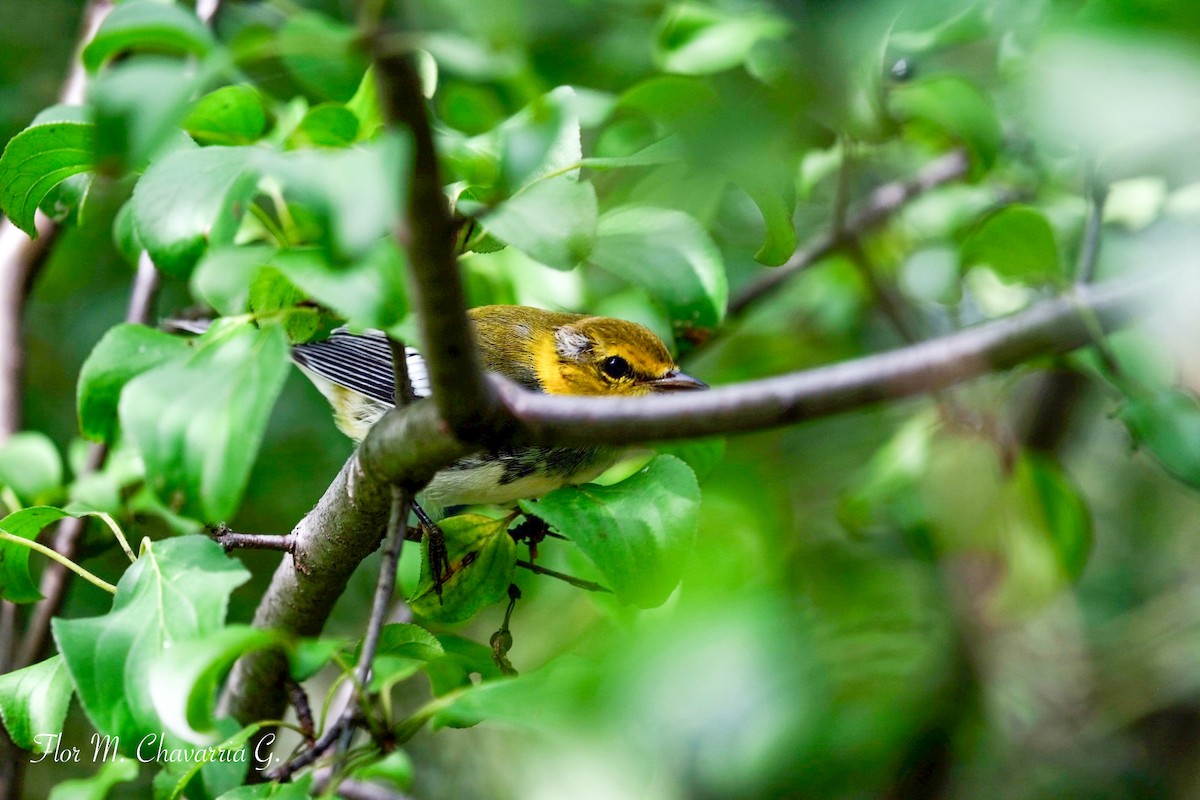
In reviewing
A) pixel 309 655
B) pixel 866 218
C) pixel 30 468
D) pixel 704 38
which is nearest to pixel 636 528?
pixel 309 655

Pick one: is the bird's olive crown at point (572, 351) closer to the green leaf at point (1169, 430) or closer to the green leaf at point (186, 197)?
the green leaf at point (1169, 430)

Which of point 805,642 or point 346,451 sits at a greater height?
point 805,642

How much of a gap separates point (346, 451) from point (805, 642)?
8.10 ft

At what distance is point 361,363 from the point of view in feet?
8.41

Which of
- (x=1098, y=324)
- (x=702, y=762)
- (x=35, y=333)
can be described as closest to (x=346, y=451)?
(x=35, y=333)

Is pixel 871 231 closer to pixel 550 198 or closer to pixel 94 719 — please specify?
pixel 550 198

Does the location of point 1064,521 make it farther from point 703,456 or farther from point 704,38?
point 704,38

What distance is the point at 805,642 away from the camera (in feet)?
3.91

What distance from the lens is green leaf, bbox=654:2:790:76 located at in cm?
180

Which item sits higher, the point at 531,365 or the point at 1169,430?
the point at 1169,430

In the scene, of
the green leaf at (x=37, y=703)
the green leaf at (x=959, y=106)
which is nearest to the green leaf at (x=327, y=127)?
the green leaf at (x=37, y=703)

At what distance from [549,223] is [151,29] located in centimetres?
42

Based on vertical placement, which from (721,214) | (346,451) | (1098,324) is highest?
(1098,324)

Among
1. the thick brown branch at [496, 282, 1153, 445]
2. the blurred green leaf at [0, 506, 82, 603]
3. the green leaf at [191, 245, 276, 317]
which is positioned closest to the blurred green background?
the thick brown branch at [496, 282, 1153, 445]
